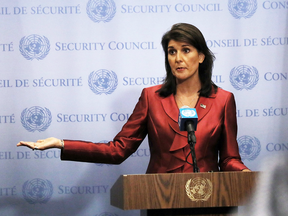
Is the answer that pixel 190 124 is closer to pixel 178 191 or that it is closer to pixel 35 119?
pixel 178 191

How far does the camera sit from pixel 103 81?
315 centimetres

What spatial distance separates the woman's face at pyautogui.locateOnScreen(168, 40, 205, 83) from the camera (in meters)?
2.41

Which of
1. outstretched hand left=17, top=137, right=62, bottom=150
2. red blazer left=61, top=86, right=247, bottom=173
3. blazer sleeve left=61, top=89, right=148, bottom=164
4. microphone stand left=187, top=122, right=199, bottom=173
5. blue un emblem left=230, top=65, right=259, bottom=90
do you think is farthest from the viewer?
blue un emblem left=230, top=65, right=259, bottom=90

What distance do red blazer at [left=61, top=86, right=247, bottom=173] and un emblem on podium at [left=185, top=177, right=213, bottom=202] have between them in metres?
0.83

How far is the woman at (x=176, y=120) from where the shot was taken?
7.64 ft

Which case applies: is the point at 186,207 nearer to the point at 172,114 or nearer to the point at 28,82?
the point at 172,114

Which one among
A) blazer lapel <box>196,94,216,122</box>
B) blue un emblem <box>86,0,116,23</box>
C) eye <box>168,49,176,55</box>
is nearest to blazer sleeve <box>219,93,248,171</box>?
blazer lapel <box>196,94,216,122</box>

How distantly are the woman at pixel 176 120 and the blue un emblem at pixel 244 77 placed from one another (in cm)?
71

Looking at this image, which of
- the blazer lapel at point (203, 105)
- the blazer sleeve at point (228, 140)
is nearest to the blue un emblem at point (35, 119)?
the blazer lapel at point (203, 105)

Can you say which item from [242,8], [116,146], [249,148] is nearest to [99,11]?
[242,8]

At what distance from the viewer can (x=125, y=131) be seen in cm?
250

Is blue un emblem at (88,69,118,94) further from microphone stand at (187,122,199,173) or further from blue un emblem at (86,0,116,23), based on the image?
microphone stand at (187,122,199,173)

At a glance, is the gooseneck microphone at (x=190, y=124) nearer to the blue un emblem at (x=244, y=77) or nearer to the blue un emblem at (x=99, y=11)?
the blue un emblem at (x=244, y=77)

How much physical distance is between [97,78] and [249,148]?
1368mm
